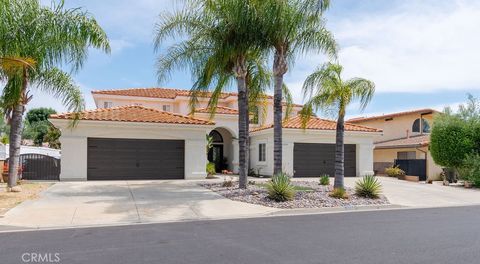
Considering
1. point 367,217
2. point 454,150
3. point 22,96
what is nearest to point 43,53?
point 22,96

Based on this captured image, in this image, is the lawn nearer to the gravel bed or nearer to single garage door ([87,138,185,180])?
single garage door ([87,138,185,180])

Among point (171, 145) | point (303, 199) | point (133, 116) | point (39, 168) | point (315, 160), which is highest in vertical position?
point (133, 116)

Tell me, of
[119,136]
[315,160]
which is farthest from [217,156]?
[119,136]

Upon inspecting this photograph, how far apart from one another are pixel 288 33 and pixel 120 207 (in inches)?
322

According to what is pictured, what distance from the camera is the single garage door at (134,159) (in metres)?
21.2

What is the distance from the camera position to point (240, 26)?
48.8ft

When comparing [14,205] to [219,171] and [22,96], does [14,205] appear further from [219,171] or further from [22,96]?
[219,171]

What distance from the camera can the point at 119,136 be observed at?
21656 millimetres

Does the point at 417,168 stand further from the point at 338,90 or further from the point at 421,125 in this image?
the point at 338,90

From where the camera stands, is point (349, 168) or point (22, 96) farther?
point (349, 168)

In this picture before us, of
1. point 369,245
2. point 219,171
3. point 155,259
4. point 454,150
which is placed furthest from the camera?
point 219,171

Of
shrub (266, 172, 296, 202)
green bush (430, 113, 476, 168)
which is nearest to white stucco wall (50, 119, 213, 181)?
shrub (266, 172, 296, 202)

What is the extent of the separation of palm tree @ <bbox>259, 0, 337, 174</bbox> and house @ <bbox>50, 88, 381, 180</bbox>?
141 inches

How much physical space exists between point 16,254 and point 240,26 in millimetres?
10255
